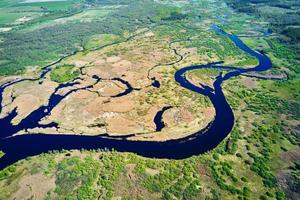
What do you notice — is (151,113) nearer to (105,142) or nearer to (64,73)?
(105,142)

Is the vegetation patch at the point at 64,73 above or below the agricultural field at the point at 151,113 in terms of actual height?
below

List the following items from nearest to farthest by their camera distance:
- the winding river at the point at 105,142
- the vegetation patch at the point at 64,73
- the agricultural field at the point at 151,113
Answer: the agricultural field at the point at 151,113 < the winding river at the point at 105,142 < the vegetation patch at the point at 64,73

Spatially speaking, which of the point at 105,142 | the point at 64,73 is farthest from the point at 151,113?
the point at 64,73

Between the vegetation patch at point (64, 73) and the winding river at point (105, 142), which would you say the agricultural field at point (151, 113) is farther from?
the vegetation patch at point (64, 73)

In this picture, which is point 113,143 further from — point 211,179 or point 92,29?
point 92,29

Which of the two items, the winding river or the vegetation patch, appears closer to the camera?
the winding river

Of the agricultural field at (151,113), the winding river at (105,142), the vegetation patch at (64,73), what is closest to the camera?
the agricultural field at (151,113)

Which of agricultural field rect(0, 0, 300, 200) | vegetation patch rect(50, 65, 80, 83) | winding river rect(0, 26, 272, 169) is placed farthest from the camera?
vegetation patch rect(50, 65, 80, 83)

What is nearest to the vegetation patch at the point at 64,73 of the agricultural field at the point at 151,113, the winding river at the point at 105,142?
the agricultural field at the point at 151,113

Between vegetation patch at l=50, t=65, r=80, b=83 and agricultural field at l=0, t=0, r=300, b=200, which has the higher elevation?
agricultural field at l=0, t=0, r=300, b=200

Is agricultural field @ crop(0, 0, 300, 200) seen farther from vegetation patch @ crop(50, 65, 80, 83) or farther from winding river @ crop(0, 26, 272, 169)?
vegetation patch @ crop(50, 65, 80, 83)

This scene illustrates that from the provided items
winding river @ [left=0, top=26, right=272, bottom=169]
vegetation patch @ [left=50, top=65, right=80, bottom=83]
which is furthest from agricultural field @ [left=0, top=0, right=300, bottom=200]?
vegetation patch @ [left=50, top=65, right=80, bottom=83]
